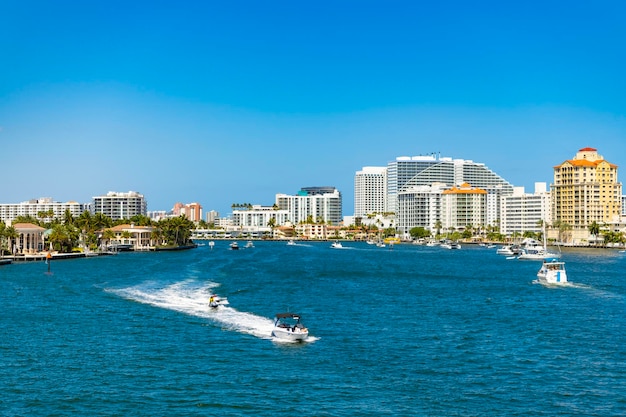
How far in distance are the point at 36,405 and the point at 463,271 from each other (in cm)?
7503

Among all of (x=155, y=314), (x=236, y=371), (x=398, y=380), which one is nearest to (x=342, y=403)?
(x=398, y=380)

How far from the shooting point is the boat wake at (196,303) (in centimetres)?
4425

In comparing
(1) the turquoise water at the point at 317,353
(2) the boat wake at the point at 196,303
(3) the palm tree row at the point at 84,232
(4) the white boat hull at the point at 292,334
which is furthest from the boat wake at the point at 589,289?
(3) the palm tree row at the point at 84,232

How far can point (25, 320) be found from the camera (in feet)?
153

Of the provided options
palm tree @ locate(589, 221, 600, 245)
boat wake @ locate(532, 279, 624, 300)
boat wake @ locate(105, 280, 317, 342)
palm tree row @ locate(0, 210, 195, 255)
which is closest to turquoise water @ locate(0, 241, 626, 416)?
boat wake @ locate(105, 280, 317, 342)

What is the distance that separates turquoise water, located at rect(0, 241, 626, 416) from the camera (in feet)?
91.1

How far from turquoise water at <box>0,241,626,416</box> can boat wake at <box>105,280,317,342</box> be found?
0.55 feet

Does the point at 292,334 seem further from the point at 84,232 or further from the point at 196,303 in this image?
the point at 84,232

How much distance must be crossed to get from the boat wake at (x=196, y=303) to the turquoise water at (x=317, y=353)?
6.6 inches

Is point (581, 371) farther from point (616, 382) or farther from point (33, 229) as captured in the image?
point (33, 229)

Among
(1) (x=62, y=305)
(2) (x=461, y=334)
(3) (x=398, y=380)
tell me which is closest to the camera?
(3) (x=398, y=380)

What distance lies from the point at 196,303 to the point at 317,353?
21.7 meters

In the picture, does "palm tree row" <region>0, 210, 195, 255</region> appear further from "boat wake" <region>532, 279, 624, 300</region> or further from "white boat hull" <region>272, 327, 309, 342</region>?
"white boat hull" <region>272, 327, 309, 342</region>

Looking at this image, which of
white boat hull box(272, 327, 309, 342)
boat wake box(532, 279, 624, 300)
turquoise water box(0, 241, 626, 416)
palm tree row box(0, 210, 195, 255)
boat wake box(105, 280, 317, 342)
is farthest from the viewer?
palm tree row box(0, 210, 195, 255)
